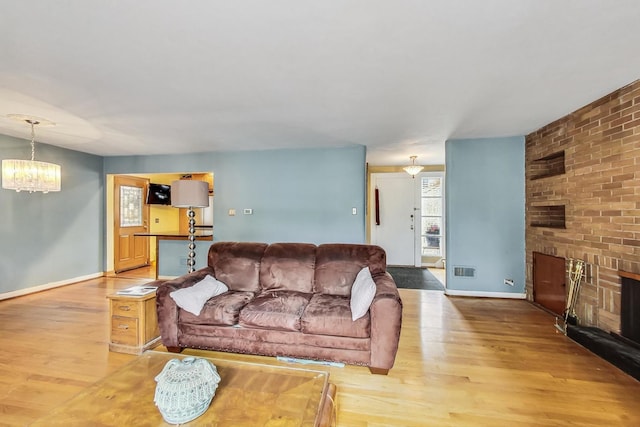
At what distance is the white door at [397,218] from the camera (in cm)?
634

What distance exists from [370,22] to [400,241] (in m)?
5.36

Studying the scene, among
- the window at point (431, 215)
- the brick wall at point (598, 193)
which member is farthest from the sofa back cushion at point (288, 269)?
the window at point (431, 215)

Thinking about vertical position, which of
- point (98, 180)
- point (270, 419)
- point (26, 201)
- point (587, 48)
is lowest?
point (270, 419)

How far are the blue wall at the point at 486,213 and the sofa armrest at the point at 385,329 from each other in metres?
2.52

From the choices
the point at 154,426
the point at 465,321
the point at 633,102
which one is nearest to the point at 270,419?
the point at 154,426

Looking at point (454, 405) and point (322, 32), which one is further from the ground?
point (322, 32)

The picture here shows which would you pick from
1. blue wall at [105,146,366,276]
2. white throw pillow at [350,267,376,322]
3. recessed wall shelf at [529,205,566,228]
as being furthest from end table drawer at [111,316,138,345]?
recessed wall shelf at [529,205,566,228]

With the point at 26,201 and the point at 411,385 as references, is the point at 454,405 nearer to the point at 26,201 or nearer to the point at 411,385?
the point at 411,385

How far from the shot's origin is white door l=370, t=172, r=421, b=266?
20.8 ft

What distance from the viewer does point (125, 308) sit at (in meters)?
2.42

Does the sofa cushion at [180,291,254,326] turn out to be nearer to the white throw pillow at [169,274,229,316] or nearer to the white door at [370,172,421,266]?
the white throw pillow at [169,274,229,316]

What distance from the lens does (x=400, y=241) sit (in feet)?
21.0

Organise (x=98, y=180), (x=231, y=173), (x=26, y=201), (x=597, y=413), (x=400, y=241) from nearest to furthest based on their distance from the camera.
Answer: (x=597, y=413) < (x=26, y=201) < (x=231, y=173) < (x=98, y=180) < (x=400, y=241)

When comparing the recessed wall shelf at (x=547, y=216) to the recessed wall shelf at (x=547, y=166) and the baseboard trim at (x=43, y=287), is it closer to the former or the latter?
the recessed wall shelf at (x=547, y=166)
